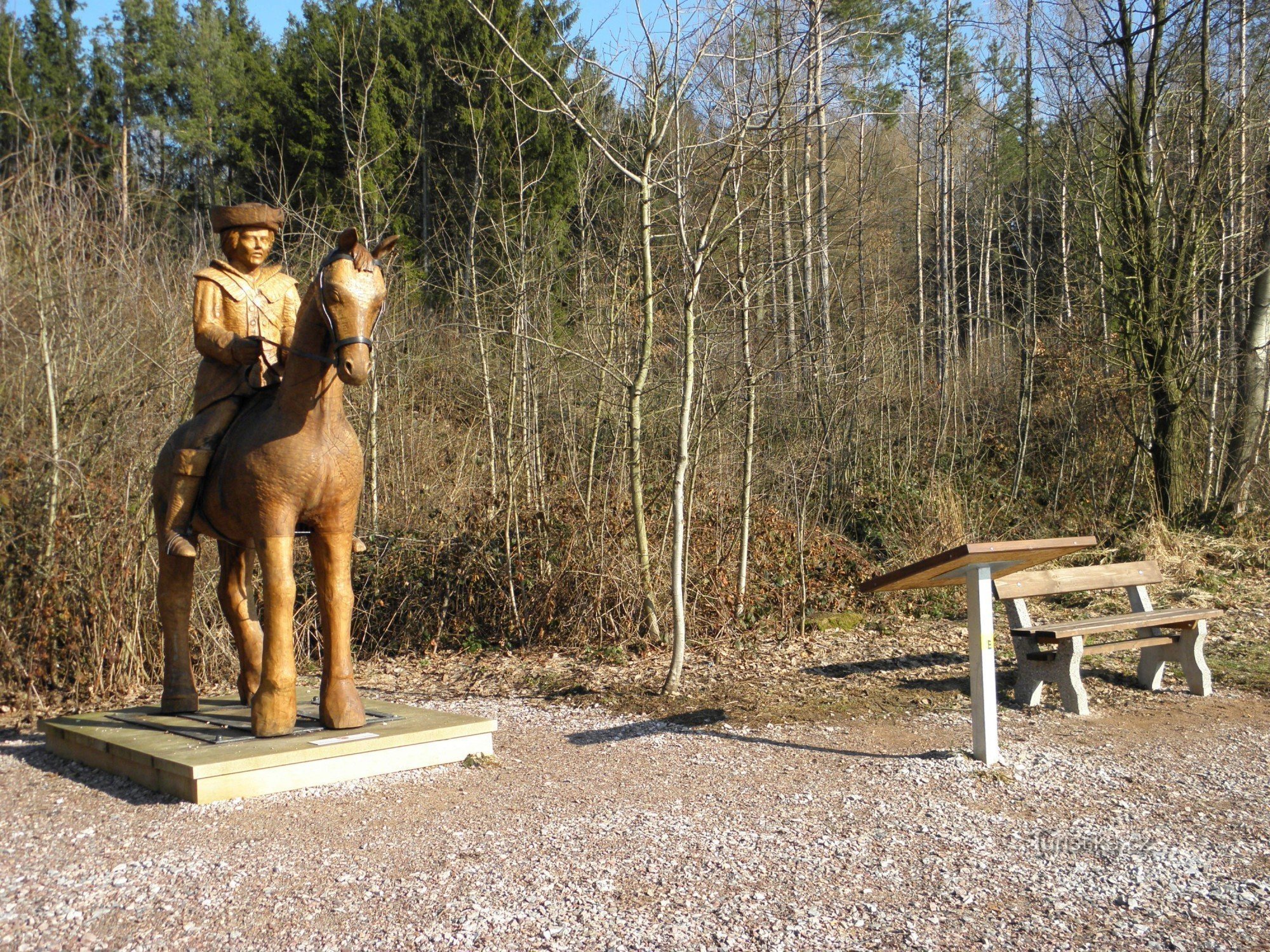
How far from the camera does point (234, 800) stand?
4945 mm

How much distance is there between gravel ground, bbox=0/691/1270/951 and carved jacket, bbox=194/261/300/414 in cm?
209

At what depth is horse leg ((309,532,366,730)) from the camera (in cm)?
542

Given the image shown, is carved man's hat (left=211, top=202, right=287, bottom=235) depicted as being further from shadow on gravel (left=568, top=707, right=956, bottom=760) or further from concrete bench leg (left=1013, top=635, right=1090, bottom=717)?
concrete bench leg (left=1013, top=635, right=1090, bottom=717)

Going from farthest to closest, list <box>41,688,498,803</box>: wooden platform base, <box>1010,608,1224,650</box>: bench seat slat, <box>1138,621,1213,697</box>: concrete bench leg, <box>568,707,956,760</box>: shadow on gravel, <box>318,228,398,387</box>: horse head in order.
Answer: <box>1138,621,1213,697</box>: concrete bench leg < <box>1010,608,1224,650</box>: bench seat slat < <box>568,707,956,760</box>: shadow on gravel < <box>41,688,498,803</box>: wooden platform base < <box>318,228,398,387</box>: horse head

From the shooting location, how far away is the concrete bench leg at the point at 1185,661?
23.8 feet

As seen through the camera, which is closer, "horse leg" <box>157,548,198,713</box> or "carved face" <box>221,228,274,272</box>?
"carved face" <box>221,228,274,272</box>

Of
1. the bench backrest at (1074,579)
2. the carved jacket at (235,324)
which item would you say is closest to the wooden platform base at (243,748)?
the carved jacket at (235,324)

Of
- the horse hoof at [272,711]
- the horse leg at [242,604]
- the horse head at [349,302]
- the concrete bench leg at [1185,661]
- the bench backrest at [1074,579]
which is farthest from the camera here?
the concrete bench leg at [1185,661]

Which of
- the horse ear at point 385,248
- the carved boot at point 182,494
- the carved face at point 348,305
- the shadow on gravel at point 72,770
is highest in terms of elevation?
the horse ear at point 385,248

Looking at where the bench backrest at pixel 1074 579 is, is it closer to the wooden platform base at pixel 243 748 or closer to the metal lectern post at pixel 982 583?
the metal lectern post at pixel 982 583

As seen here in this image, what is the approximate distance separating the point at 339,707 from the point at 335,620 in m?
0.46

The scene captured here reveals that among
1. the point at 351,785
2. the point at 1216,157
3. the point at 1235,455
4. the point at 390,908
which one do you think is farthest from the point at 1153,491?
the point at 390,908

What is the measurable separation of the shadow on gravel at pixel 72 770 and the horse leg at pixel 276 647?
0.55m

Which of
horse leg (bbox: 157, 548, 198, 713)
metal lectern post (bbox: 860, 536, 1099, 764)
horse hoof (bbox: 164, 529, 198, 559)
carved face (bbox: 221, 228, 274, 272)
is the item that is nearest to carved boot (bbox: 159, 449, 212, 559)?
horse hoof (bbox: 164, 529, 198, 559)
